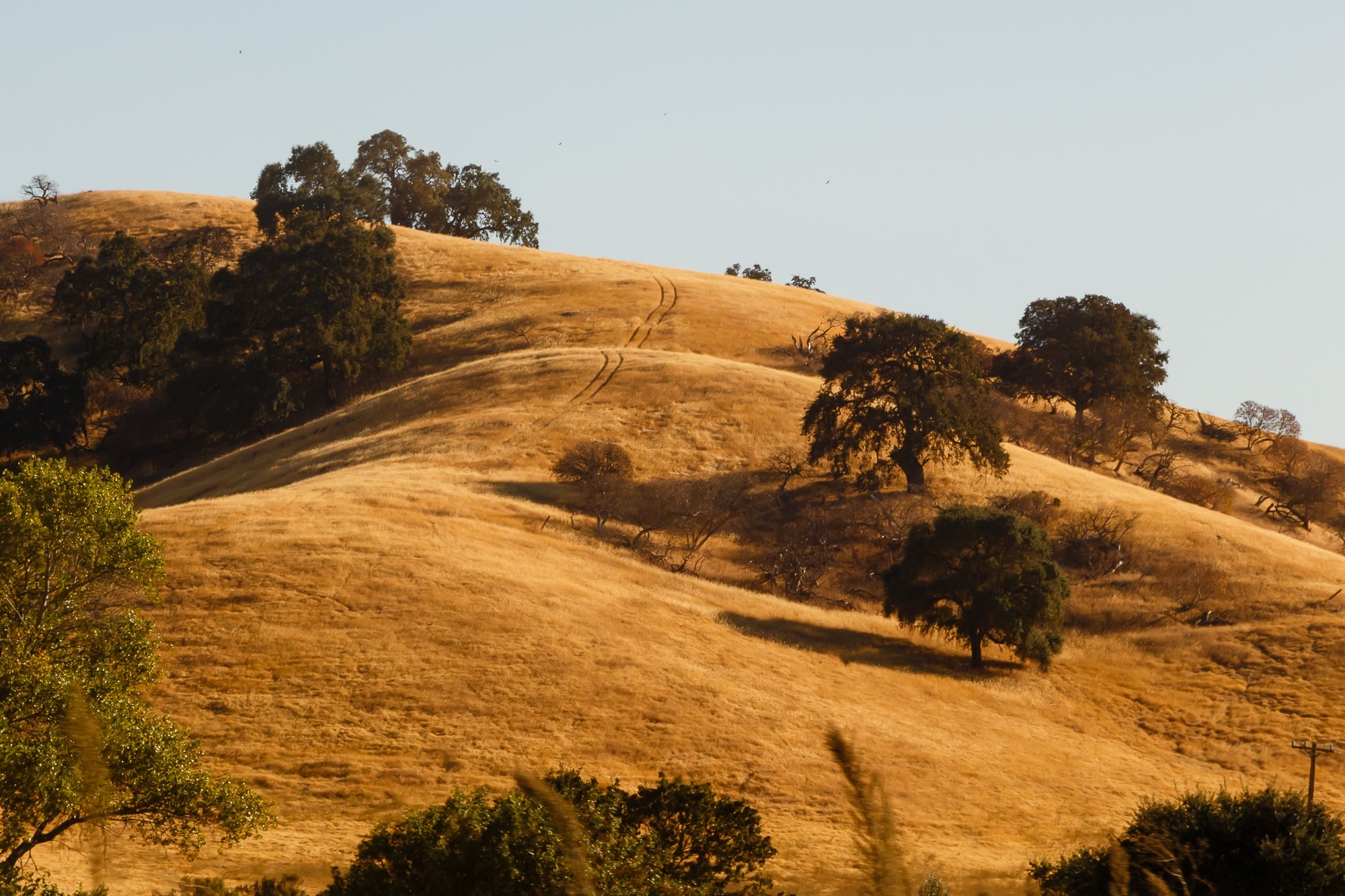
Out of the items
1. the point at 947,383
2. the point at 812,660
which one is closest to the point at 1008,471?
the point at 947,383

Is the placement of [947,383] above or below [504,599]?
above

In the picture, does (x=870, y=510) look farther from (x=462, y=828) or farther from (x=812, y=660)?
(x=462, y=828)

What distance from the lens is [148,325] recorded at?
80.4 meters

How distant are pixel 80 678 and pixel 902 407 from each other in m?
42.2

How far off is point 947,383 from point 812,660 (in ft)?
71.8

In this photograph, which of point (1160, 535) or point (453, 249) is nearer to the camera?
point (1160, 535)

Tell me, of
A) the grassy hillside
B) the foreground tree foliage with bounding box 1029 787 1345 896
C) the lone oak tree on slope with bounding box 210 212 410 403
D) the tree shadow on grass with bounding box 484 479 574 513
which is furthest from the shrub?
the foreground tree foliage with bounding box 1029 787 1345 896

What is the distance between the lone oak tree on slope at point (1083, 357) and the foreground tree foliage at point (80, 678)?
60.1m

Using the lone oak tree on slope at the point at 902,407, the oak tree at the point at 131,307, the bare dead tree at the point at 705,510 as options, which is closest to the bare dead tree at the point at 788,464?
the lone oak tree on slope at the point at 902,407

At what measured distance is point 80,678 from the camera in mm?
17562

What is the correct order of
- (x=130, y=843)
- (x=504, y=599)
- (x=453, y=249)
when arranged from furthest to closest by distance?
(x=453, y=249) → (x=504, y=599) → (x=130, y=843)

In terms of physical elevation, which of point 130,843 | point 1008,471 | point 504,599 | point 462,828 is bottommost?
point 130,843

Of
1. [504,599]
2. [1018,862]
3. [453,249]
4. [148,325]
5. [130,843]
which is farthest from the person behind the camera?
[453,249]

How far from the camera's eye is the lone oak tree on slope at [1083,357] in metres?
75.4
